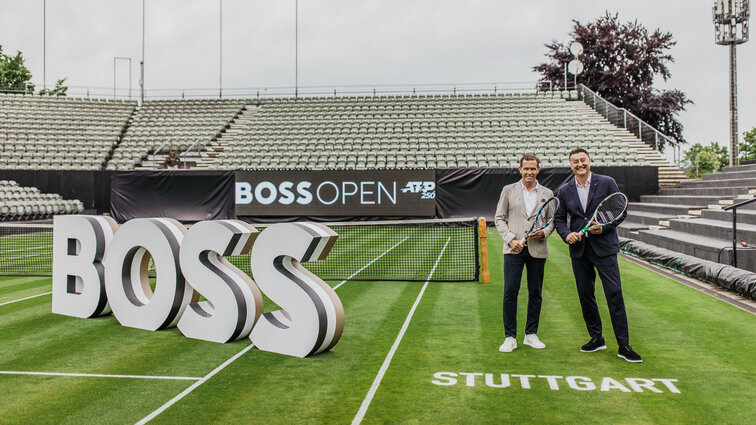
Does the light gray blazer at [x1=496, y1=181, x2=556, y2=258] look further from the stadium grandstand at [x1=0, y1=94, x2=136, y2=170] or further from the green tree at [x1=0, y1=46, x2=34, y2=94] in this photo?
the green tree at [x1=0, y1=46, x2=34, y2=94]

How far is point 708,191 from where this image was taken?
18.8 m

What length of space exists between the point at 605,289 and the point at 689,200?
1449cm

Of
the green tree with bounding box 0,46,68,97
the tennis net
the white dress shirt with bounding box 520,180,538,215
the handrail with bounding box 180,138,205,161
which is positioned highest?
the green tree with bounding box 0,46,68,97

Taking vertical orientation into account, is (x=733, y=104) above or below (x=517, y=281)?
above

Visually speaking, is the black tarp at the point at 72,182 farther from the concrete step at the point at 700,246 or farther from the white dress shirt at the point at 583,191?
the white dress shirt at the point at 583,191

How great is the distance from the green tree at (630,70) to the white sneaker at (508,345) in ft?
137

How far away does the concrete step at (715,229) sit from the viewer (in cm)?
1122

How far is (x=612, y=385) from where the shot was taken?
16.8 ft

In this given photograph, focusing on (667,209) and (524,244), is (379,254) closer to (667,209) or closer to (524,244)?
(524,244)

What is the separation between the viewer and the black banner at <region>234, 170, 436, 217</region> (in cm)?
2286

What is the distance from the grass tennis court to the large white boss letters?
8.3 inches

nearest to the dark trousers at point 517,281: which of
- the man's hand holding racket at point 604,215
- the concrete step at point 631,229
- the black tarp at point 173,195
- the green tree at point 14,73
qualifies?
the man's hand holding racket at point 604,215

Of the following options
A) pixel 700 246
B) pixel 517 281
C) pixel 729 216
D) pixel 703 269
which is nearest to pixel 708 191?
pixel 729 216

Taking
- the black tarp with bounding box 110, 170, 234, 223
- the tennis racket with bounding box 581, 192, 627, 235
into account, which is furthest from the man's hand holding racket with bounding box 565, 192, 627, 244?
the black tarp with bounding box 110, 170, 234, 223
